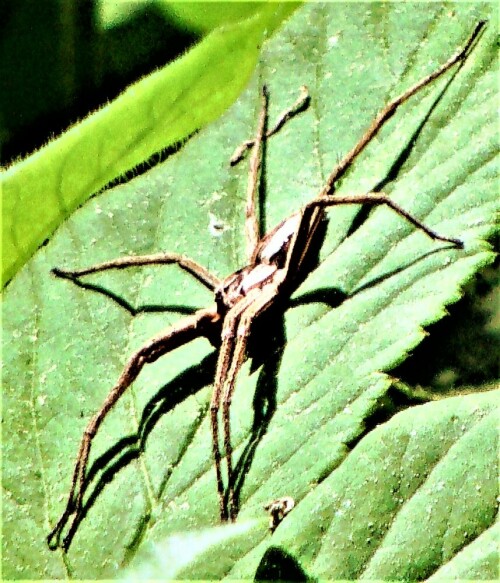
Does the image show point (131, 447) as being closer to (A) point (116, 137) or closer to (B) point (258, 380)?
(B) point (258, 380)

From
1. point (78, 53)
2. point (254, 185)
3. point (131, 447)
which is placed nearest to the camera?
point (131, 447)

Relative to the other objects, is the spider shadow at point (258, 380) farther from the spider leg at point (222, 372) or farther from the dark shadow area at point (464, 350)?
the dark shadow area at point (464, 350)

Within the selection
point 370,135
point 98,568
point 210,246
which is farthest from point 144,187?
point 98,568

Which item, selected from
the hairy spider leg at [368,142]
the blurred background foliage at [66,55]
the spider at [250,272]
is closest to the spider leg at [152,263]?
the spider at [250,272]

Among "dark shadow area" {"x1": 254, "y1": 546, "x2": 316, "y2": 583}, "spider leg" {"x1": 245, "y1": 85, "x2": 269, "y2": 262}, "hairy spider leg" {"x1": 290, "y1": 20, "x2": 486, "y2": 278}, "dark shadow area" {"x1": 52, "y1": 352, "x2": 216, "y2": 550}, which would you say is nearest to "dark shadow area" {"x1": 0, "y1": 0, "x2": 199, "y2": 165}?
"spider leg" {"x1": 245, "y1": 85, "x2": 269, "y2": 262}

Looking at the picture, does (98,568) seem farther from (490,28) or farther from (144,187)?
(490,28)

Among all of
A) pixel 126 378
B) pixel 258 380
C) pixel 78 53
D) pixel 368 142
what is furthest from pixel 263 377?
pixel 78 53

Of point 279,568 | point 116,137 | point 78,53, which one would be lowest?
point 279,568
